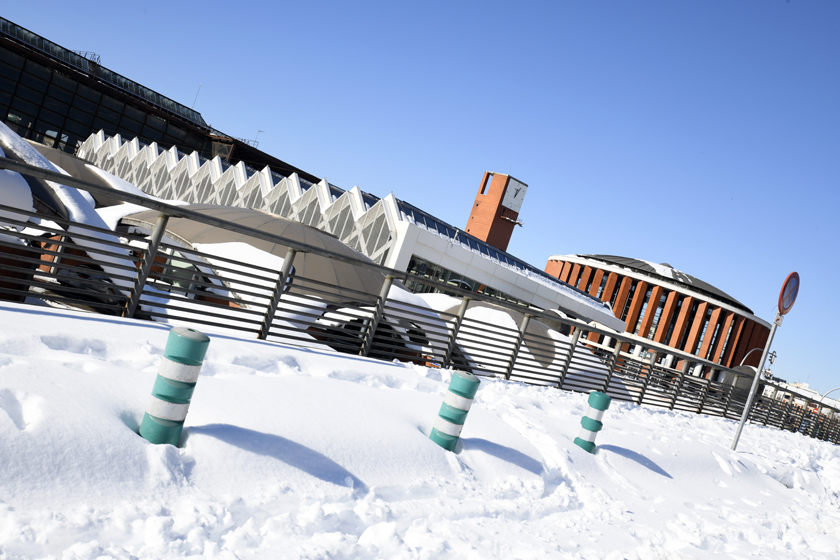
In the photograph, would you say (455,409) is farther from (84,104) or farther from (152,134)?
(152,134)

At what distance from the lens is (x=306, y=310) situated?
1495cm

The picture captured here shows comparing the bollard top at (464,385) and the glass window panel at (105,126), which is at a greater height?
the glass window panel at (105,126)

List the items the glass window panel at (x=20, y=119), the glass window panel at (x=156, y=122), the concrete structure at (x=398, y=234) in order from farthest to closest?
the glass window panel at (x=156, y=122)
the glass window panel at (x=20, y=119)
the concrete structure at (x=398, y=234)

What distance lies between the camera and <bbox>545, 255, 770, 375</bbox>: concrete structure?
219 feet

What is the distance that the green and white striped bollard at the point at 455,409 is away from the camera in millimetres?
4934

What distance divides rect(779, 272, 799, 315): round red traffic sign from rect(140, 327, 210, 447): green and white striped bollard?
362 inches

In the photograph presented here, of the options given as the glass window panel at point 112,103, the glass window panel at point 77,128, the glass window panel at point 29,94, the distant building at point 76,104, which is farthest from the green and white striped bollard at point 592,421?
the glass window panel at point 112,103

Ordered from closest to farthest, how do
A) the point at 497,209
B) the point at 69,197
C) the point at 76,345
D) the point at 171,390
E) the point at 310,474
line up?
the point at 171,390 < the point at 310,474 < the point at 76,345 < the point at 69,197 < the point at 497,209

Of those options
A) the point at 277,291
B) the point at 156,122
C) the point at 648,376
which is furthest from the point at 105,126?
the point at 277,291

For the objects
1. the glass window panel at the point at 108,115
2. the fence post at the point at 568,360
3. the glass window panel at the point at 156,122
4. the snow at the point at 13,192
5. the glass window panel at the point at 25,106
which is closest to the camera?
the snow at the point at 13,192

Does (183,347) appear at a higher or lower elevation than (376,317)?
lower

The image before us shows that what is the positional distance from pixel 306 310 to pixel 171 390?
38.0ft

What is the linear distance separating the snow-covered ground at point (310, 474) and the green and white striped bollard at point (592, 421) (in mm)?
203

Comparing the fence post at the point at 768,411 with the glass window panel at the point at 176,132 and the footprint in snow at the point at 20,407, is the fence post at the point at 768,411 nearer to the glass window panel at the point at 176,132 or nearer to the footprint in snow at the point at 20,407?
→ the footprint in snow at the point at 20,407
